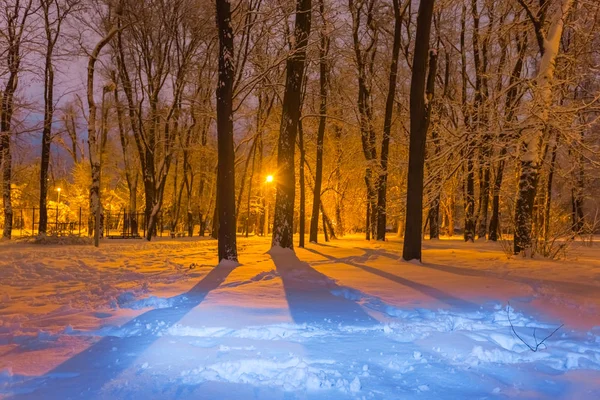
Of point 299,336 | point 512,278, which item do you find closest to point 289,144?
point 512,278

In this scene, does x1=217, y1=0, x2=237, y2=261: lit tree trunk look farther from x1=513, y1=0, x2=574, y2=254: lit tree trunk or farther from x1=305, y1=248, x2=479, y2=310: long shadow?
x1=513, y1=0, x2=574, y2=254: lit tree trunk

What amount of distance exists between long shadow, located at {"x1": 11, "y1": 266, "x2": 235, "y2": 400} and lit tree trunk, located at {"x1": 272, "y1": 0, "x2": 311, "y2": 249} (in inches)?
254

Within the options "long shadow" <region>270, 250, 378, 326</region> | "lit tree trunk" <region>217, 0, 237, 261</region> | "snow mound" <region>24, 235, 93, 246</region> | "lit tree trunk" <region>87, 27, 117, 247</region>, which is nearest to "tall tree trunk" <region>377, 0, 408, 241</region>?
"lit tree trunk" <region>217, 0, 237, 261</region>

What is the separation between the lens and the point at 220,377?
3.44 meters

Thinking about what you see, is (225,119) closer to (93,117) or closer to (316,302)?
(316,302)

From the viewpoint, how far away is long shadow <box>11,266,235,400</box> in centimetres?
316

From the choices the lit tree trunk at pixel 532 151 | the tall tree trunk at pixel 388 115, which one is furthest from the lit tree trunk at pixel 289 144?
the tall tree trunk at pixel 388 115

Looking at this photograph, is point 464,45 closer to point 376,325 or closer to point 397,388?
point 376,325

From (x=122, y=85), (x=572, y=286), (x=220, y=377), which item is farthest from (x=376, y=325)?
(x=122, y=85)

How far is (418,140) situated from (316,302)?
5869mm

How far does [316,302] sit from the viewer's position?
5.92 m

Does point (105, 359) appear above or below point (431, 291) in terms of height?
below

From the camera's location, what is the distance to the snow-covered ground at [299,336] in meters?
3.30

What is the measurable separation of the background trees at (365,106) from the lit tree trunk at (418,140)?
0.19 feet
